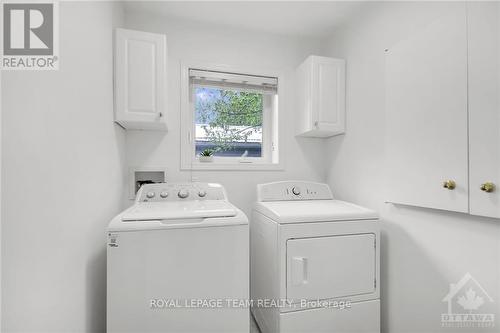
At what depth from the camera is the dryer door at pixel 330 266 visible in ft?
4.68

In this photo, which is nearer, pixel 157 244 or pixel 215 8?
pixel 157 244

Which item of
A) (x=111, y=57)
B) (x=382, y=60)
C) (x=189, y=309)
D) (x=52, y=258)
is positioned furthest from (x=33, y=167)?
(x=382, y=60)

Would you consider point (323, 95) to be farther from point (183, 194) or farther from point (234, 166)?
point (183, 194)

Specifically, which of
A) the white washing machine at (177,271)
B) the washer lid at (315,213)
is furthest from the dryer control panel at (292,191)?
the white washing machine at (177,271)

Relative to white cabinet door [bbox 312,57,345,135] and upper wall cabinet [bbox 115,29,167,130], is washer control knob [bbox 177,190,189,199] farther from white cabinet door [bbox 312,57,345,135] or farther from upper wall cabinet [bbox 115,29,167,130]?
white cabinet door [bbox 312,57,345,135]

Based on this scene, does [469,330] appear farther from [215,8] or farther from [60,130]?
[215,8]

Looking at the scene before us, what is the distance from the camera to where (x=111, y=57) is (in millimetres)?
1587

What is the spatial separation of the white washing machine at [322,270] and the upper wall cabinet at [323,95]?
0.75m

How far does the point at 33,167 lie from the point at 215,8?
1.70 metres

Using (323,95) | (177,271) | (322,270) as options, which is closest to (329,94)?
(323,95)

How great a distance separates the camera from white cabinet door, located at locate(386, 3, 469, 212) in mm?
1170

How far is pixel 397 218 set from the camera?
1.58 metres

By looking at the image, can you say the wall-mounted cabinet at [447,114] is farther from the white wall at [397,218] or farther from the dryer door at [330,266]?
the dryer door at [330,266]

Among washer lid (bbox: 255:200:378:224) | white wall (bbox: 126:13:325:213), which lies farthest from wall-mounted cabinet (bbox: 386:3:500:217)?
white wall (bbox: 126:13:325:213)
